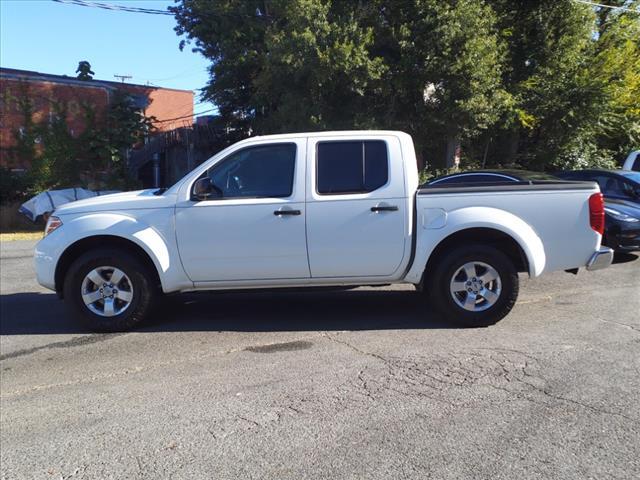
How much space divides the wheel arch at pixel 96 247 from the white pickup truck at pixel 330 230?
0.04 m

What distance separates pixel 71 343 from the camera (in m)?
5.95

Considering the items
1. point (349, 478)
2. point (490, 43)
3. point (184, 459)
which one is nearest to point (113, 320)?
point (184, 459)

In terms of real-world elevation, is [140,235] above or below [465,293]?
above

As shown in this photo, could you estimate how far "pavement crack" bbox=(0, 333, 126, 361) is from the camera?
5.70 m

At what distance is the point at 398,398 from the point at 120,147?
2172 centimetres

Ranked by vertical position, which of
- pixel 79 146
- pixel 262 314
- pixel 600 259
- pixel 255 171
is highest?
pixel 79 146

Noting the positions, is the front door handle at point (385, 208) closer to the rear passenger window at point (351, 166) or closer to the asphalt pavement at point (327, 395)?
the rear passenger window at point (351, 166)

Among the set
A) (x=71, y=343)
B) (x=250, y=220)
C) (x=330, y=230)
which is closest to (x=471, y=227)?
(x=330, y=230)

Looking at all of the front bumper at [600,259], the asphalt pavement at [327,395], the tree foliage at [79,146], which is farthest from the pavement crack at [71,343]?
the tree foliage at [79,146]

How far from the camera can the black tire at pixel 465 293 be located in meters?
5.87

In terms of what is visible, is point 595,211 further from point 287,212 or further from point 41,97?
point 41,97

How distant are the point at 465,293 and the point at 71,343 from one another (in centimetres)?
409

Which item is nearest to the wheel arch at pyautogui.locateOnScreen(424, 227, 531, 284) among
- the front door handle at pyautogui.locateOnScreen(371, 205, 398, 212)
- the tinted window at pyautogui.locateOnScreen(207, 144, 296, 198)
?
the front door handle at pyautogui.locateOnScreen(371, 205, 398, 212)

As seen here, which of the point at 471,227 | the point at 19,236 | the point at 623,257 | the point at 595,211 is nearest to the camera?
the point at 471,227
